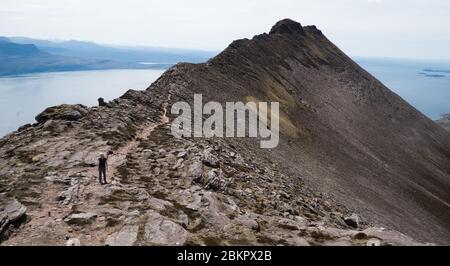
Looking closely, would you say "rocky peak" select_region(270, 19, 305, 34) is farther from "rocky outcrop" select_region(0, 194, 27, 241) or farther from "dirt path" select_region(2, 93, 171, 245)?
"rocky outcrop" select_region(0, 194, 27, 241)

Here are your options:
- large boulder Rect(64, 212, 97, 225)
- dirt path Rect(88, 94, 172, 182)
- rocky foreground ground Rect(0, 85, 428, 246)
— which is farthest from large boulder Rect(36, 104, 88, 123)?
large boulder Rect(64, 212, 97, 225)

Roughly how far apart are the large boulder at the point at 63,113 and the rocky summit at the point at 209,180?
0.47 ft

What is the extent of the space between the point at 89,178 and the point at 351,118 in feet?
302

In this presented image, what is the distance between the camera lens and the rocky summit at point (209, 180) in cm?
2320

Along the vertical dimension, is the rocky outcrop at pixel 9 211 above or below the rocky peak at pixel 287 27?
below

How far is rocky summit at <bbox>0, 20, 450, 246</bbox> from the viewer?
23.2 metres

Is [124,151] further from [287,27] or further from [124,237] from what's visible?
[287,27]

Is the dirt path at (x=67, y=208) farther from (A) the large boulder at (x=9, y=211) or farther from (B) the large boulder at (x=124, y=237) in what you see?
(A) the large boulder at (x=9, y=211)

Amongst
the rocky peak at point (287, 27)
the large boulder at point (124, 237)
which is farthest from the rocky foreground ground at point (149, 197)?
the rocky peak at point (287, 27)

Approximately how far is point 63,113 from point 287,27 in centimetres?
12749

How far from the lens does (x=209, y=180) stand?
104ft
